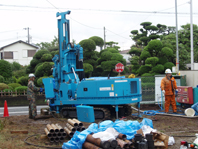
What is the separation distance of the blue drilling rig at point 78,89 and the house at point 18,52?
4103 cm

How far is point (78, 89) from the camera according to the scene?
12516mm

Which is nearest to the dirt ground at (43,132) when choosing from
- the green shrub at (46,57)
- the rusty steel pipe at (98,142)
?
the rusty steel pipe at (98,142)

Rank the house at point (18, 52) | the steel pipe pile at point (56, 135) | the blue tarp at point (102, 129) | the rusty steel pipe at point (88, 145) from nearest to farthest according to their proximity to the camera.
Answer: the rusty steel pipe at point (88, 145) < the blue tarp at point (102, 129) < the steel pipe pile at point (56, 135) < the house at point (18, 52)

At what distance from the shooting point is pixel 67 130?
29.1 feet

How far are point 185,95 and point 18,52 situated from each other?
44163 mm

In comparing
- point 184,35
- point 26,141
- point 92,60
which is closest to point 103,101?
point 26,141

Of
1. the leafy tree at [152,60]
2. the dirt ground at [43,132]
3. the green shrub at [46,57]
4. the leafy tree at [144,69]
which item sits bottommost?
the dirt ground at [43,132]

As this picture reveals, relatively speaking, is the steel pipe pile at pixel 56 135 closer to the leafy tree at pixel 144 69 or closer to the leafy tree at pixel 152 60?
the leafy tree at pixel 152 60

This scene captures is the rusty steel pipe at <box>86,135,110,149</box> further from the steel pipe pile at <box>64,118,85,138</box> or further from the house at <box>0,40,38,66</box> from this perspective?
the house at <box>0,40,38,66</box>

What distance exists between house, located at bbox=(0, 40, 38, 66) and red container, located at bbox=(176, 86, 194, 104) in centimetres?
4245

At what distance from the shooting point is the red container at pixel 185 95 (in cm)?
1412

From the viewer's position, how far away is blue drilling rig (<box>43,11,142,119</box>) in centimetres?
1174

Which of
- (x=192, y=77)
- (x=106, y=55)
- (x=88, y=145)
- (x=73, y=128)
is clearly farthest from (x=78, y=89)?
(x=106, y=55)

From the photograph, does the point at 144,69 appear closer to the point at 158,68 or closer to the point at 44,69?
the point at 158,68
